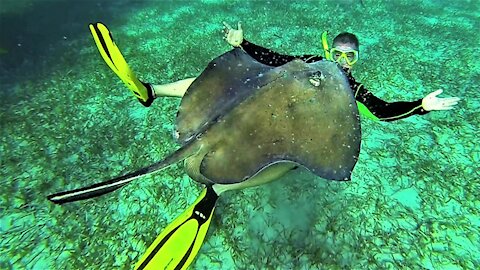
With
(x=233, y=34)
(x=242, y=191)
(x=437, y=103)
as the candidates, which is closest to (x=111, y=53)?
(x=233, y=34)

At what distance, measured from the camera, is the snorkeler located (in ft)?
11.5

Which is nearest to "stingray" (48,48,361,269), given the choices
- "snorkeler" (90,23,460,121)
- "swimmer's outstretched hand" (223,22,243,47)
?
"snorkeler" (90,23,460,121)

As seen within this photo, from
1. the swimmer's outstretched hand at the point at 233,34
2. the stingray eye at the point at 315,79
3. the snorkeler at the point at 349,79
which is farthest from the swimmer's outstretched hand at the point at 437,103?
the swimmer's outstretched hand at the point at 233,34

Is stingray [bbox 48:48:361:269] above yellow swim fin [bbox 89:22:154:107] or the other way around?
the other way around

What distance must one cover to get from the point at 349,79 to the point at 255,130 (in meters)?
1.92

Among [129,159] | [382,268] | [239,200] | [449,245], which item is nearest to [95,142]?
[129,159]

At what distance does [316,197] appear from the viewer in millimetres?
4230

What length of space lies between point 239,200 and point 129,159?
6.32ft

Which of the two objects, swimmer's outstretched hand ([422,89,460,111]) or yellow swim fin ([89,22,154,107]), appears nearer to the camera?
swimmer's outstretched hand ([422,89,460,111])

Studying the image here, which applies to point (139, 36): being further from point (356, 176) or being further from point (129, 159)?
point (356, 176)

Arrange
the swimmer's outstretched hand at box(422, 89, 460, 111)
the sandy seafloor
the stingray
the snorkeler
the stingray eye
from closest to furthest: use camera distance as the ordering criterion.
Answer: the stingray < the stingray eye < the swimmer's outstretched hand at box(422, 89, 460, 111) < the snorkeler < the sandy seafloor

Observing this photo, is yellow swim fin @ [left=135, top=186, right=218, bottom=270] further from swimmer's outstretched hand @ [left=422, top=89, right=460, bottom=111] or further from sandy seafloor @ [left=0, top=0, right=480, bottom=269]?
swimmer's outstretched hand @ [left=422, top=89, right=460, bottom=111]

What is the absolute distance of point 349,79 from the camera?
406 centimetres

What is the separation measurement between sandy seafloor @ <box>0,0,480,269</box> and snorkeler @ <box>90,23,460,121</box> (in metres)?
1.20
